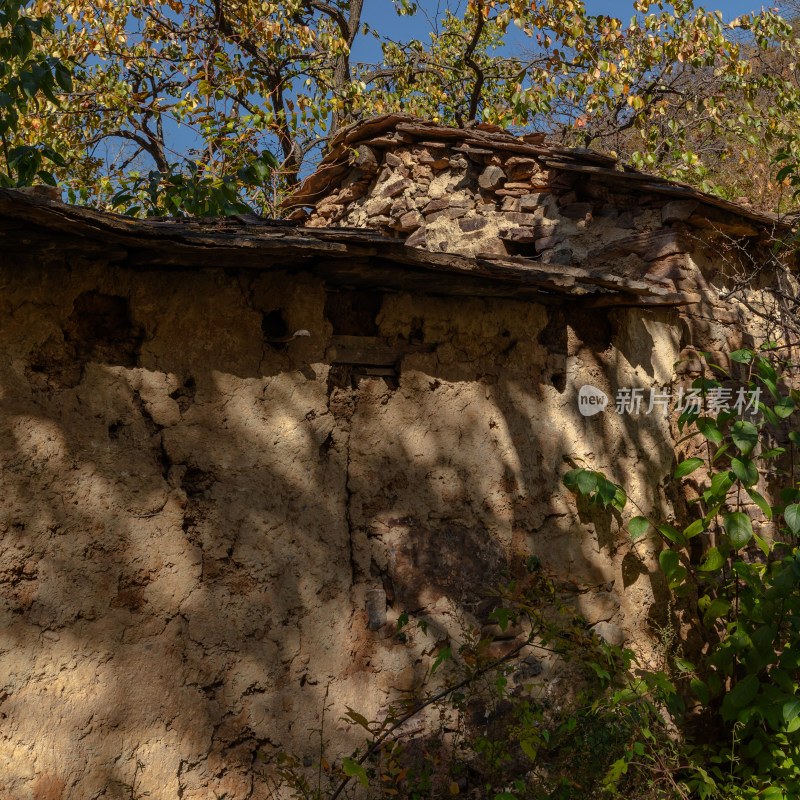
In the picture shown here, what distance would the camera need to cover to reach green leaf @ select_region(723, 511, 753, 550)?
333 centimetres

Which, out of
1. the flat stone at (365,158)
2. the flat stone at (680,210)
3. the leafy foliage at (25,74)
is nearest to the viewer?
the leafy foliage at (25,74)

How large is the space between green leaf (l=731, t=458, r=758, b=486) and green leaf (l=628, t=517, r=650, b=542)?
1.53 feet

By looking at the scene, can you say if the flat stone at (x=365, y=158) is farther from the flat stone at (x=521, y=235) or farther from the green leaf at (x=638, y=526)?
the green leaf at (x=638, y=526)

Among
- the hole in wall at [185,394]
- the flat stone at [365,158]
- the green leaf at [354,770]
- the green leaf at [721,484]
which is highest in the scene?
the flat stone at [365,158]

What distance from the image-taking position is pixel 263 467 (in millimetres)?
2861

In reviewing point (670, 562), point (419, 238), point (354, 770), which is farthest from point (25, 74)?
point (670, 562)

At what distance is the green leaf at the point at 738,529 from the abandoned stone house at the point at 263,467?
1.71ft

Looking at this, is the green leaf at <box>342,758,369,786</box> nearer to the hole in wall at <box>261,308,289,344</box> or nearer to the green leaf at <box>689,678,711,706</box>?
the hole in wall at <box>261,308,289,344</box>

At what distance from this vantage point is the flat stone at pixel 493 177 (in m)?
4.80

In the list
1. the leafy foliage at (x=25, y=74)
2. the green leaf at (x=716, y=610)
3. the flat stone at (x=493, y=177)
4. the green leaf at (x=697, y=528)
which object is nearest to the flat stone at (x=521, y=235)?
the flat stone at (x=493, y=177)

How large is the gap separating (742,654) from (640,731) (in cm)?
63

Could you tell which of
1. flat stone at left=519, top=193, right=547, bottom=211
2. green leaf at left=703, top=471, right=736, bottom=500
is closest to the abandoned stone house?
green leaf at left=703, top=471, right=736, bottom=500

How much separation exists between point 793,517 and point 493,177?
272 centimetres

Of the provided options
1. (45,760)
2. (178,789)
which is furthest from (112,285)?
(178,789)
